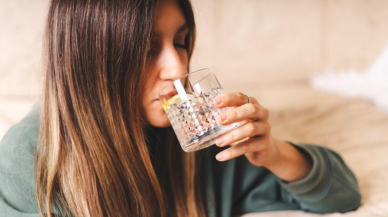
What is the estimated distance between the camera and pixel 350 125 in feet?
4.67

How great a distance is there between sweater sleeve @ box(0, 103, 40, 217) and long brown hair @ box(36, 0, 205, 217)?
1.0 inches

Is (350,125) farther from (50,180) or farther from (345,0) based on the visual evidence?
(50,180)

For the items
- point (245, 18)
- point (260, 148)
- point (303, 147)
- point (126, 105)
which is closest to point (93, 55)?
point (126, 105)

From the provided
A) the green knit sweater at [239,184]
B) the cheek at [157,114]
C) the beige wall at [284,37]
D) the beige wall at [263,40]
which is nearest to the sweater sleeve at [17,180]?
the green knit sweater at [239,184]

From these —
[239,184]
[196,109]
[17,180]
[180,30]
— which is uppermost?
[180,30]

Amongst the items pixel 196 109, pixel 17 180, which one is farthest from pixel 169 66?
pixel 17 180

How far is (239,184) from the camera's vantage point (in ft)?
3.34

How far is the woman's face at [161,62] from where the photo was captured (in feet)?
2.52

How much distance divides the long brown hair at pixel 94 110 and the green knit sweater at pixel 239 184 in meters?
0.04

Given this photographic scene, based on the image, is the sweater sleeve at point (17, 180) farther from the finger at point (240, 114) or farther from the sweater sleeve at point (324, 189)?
the sweater sleeve at point (324, 189)

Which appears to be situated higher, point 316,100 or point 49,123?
point 49,123

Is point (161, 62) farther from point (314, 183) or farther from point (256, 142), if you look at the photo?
point (314, 183)

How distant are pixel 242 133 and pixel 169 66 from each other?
0.21m

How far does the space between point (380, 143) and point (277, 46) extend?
2.33 feet
